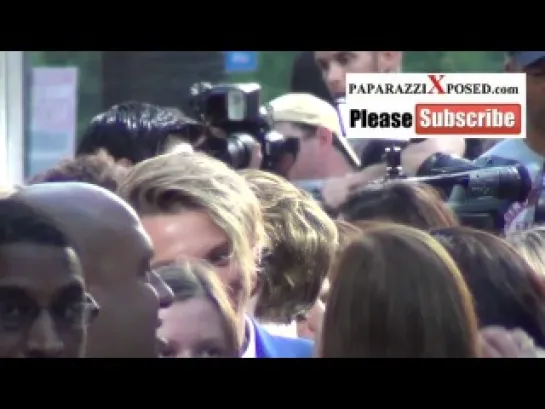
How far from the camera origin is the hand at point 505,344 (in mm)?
5711

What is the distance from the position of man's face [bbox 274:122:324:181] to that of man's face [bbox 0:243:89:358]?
1.15m

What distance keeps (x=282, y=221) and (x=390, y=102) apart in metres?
0.81

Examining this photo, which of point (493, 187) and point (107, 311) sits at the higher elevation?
point (493, 187)

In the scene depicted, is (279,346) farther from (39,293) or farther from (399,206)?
(39,293)

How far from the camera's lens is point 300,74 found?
5688mm

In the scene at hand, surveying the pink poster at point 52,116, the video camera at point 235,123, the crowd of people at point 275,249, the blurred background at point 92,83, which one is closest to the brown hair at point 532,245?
the crowd of people at point 275,249

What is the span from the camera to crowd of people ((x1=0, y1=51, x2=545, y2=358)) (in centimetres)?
552

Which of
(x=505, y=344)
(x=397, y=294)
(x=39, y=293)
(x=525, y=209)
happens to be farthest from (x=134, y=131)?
(x=505, y=344)

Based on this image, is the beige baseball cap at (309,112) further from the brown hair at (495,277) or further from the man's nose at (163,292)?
the man's nose at (163,292)

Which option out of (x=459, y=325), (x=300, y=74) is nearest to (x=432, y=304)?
(x=459, y=325)

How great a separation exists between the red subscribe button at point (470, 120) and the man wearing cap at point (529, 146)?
0.07 meters
